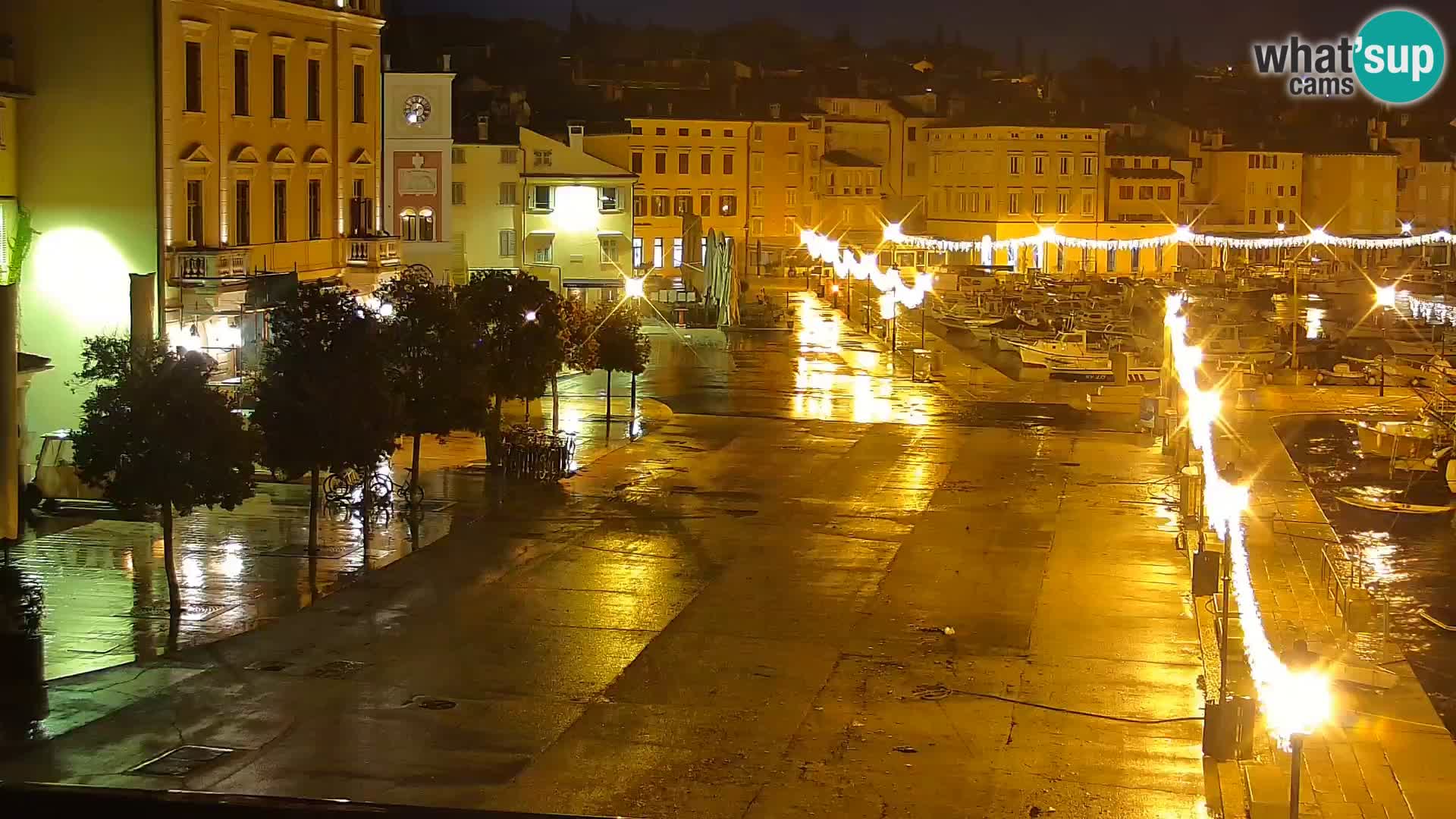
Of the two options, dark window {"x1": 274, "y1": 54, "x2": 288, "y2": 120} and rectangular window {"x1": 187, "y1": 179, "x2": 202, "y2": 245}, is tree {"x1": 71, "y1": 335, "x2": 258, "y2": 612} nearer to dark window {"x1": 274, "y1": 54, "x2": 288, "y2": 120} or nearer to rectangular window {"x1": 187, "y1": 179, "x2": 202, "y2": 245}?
rectangular window {"x1": 187, "y1": 179, "x2": 202, "y2": 245}

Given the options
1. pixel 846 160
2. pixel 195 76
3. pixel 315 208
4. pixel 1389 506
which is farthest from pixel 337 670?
pixel 846 160

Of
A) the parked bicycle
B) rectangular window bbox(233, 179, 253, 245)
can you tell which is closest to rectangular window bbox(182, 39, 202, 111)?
rectangular window bbox(233, 179, 253, 245)

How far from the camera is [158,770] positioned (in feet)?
47.9

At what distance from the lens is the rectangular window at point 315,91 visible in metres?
36.8

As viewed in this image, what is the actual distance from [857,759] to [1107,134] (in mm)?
101171

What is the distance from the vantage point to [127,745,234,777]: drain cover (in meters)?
14.6

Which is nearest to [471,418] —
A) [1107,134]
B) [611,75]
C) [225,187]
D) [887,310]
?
[225,187]

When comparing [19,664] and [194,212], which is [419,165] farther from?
[19,664]

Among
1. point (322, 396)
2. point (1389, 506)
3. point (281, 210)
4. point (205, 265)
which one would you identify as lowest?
Answer: point (1389, 506)

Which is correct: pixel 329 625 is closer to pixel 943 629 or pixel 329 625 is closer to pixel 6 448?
pixel 6 448

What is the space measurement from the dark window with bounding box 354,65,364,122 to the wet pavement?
432 inches

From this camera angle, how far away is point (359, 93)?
1524 inches

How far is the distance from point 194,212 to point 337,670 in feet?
55.3

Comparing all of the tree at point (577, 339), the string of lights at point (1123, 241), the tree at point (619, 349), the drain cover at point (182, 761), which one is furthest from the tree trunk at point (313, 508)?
the string of lights at point (1123, 241)
